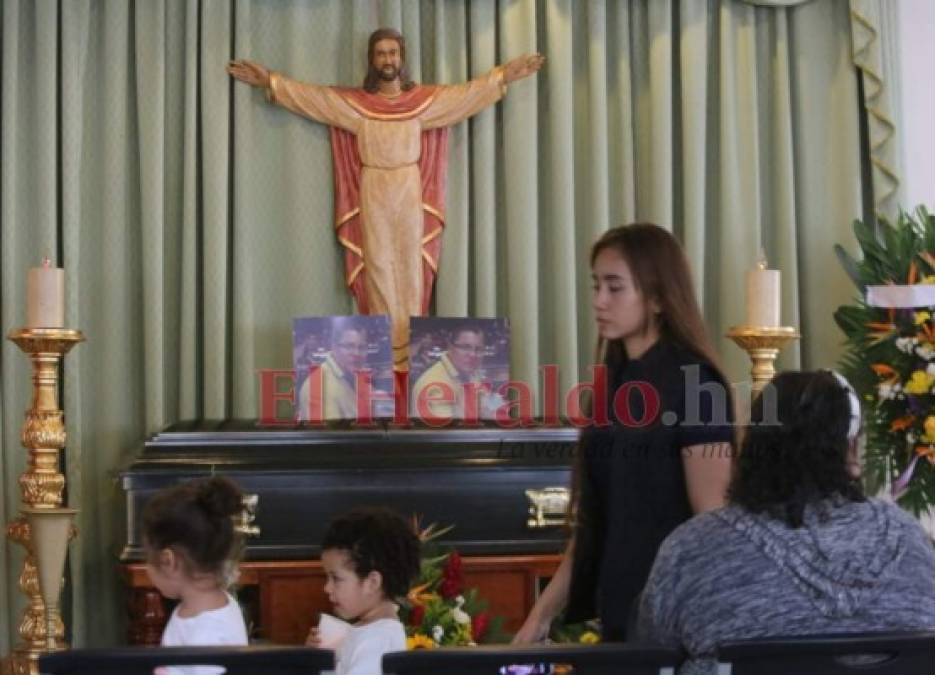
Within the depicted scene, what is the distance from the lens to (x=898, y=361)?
4180mm

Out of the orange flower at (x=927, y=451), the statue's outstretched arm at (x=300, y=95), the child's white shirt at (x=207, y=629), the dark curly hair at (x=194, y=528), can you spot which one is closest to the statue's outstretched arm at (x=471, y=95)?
the statue's outstretched arm at (x=300, y=95)

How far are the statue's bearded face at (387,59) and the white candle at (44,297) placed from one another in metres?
1.19

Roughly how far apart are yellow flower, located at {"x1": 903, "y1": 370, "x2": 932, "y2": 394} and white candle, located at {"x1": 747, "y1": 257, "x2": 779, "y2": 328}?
437 millimetres

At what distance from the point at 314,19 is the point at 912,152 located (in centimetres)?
207

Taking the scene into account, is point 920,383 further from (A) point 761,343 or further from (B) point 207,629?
(B) point 207,629

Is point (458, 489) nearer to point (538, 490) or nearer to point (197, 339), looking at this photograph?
point (538, 490)

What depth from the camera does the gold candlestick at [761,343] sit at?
4.18m

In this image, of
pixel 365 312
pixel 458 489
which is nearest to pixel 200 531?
pixel 458 489

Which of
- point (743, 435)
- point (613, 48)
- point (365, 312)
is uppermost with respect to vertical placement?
point (613, 48)

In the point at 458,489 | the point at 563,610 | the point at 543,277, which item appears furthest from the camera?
the point at 543,277

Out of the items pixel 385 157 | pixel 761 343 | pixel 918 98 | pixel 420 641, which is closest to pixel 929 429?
pixel 761 343

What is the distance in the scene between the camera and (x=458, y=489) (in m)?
3.68

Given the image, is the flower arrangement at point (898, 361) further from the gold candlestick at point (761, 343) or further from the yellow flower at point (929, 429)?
the gold candlestick at point (761, 343)

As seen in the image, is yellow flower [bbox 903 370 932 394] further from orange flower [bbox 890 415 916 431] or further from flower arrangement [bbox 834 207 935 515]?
orange flower [bbox 890 415 916 431]
